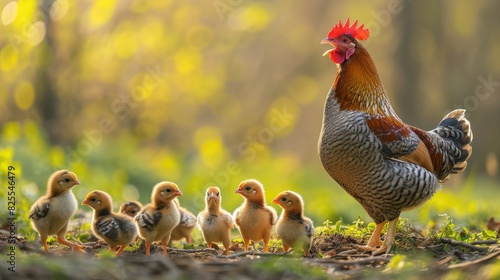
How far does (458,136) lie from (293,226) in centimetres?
246

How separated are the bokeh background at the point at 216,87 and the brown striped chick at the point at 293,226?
3201 millimetres

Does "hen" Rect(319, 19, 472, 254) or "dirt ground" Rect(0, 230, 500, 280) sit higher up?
"hen" Rect(319, 19, 472, 254)

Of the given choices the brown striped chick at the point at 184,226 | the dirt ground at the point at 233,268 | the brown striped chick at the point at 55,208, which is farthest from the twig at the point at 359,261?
the brown striped chick at the point at 55,208

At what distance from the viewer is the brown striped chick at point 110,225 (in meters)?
6.89

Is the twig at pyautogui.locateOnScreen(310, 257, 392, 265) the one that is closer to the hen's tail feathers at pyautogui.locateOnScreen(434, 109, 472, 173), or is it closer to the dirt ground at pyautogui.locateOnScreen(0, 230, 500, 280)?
the dirt ground at pyautogui.locateOnScreen(0, 230, 500, 280)

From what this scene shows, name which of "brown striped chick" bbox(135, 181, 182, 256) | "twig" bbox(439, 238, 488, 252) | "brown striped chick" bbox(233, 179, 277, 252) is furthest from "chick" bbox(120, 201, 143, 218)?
"twig" bbox(439, 238, 488, 252)

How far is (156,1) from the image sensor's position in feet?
58.1

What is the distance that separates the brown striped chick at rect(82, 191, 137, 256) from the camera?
6.89 metres

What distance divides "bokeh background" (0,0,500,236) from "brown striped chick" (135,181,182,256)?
344 centimetres

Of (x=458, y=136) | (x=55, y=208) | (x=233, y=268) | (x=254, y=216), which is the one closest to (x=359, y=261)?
(x=233, y=268)

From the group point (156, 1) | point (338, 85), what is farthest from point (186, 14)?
point (338, 85)

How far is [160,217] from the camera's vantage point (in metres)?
7.07

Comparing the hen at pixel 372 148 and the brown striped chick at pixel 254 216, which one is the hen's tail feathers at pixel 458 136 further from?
the brown striped chick at pixel 254 216

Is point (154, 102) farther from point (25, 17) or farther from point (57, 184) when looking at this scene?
point (57, 184)
